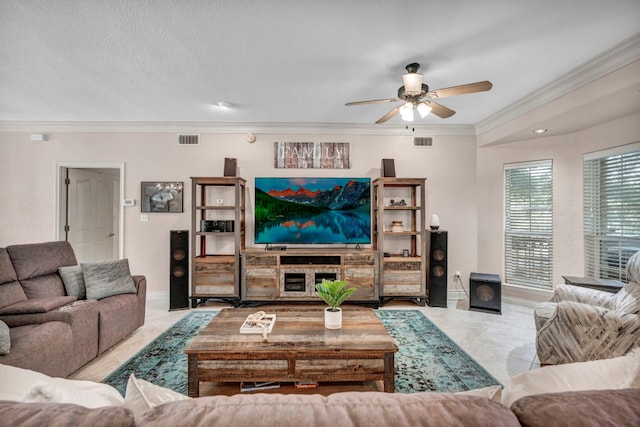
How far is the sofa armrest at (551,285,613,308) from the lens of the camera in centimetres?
229

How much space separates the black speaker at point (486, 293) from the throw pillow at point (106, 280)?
4012 millimetres

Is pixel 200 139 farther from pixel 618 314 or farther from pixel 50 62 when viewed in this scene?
pixel 618 314

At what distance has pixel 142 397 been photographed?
0.69 m

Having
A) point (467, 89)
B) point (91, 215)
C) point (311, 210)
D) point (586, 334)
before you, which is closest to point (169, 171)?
point (91, 215)

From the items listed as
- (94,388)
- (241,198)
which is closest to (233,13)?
(94,388)

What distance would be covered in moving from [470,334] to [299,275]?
2.11 m

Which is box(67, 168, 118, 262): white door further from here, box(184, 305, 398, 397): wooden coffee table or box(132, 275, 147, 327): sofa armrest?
box(184, 305, 398, 397): wooden coffee table

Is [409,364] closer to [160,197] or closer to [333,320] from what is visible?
[333,320]

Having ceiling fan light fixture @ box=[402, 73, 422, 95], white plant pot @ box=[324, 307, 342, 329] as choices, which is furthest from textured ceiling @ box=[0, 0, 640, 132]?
white plant pot @ box=[324, 307, 342, 329]

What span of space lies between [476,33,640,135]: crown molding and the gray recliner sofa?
470cm

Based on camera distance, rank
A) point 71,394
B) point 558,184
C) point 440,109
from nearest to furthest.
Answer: point 71,394 → point 440,109 → point 558,184

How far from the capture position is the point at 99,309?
98.6 inches

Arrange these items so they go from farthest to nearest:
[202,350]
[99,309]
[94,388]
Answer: [99,309], [202,350], [94,388]

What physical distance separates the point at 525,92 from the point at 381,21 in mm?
2163
